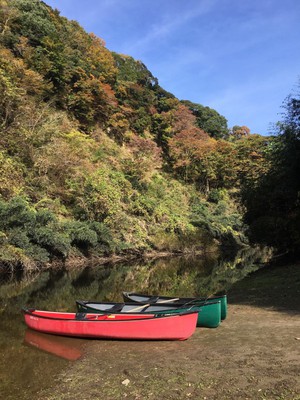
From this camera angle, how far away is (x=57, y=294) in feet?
47.8

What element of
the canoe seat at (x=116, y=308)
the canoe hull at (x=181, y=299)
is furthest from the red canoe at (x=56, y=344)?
the canoe hull at (x=181, y=299)

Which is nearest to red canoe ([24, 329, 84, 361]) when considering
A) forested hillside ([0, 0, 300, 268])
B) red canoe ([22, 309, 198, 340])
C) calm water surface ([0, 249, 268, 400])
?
calm water surface ([0, 249, 268, 400])

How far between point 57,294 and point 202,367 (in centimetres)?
1017

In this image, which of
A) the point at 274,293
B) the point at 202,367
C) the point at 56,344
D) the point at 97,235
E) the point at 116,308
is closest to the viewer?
the point at 202,367

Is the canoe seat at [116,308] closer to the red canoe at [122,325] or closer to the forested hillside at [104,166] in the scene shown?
the red canoe at [122,325]

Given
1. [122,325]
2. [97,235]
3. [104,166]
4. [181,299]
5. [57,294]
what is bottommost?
[57,294]

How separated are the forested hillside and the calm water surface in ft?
8.83

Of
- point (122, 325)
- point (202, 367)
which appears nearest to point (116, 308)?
point (122, 325)

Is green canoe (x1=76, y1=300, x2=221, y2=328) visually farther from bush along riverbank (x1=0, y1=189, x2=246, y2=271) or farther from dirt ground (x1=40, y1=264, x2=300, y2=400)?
bush along riverbank (x1=0, y1=189, x2=246, y2=271)

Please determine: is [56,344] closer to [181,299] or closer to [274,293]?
[181,299]

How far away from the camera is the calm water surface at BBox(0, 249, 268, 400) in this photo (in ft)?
20.2

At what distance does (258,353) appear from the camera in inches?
242

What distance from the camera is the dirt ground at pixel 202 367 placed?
15.9 ft

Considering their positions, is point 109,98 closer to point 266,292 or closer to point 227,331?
point 266,292
